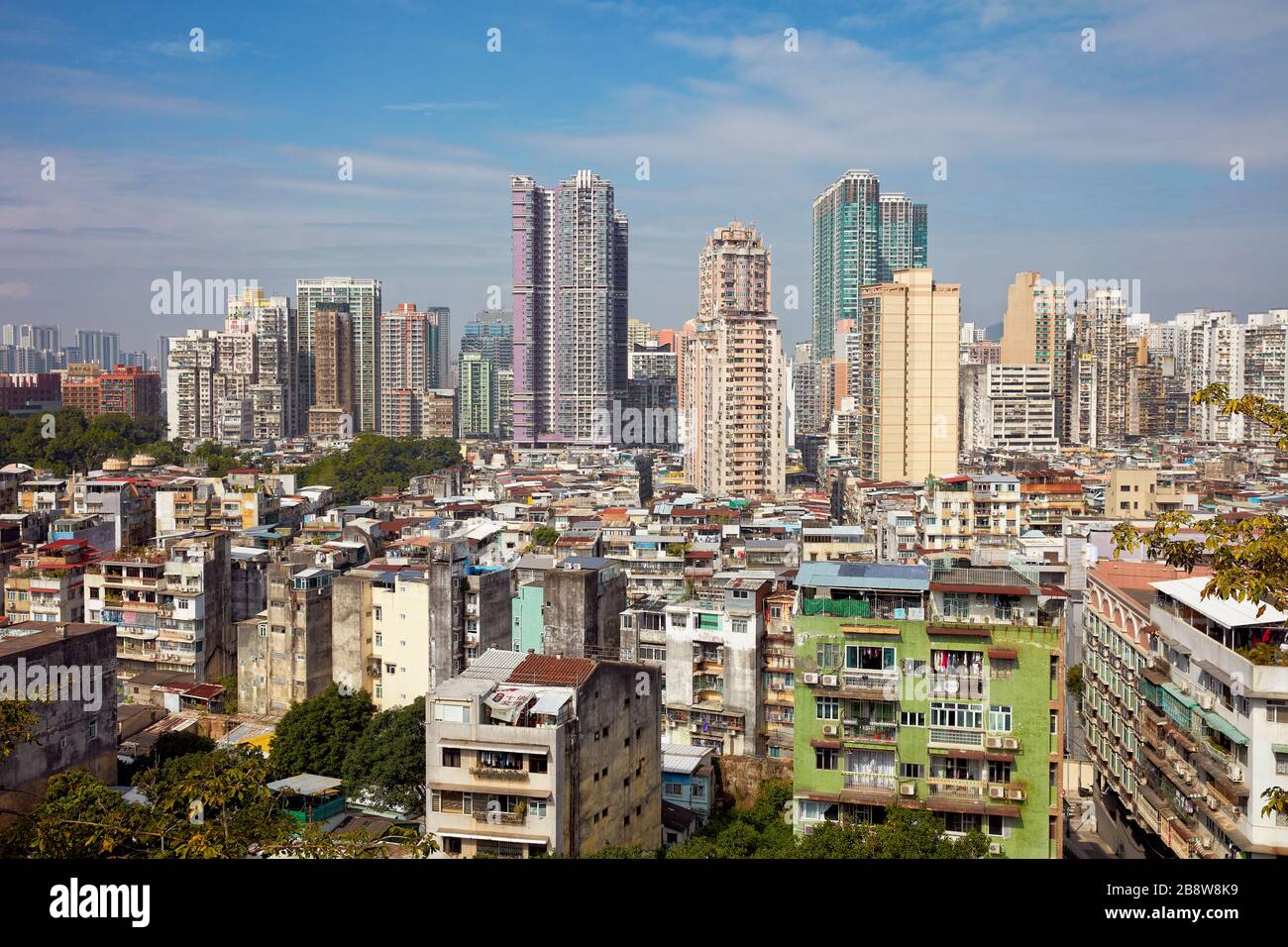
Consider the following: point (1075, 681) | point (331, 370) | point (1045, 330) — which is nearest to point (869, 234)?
point (1045, 330)

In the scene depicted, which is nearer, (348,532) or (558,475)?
(348,532)

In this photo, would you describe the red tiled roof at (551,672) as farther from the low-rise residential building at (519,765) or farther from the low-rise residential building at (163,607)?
the low-rise residential building at (163,607)

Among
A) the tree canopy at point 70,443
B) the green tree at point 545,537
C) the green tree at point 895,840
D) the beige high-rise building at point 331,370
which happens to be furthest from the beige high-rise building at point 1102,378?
the green tree at point 895,840

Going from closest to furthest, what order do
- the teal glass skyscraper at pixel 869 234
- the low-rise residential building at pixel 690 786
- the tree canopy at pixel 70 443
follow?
the low-rise residential building at pixel 690 786
the tree canopy at pixel 70 443
the teal glass skyscraper at pixel 869 234

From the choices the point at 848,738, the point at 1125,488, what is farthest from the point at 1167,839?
the point at 1125,488
